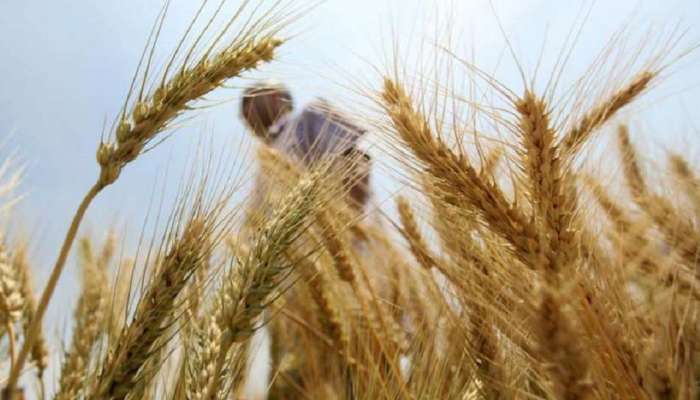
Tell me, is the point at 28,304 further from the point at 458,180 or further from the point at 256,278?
the point at 458,180

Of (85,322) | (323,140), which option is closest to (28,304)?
(85,322)

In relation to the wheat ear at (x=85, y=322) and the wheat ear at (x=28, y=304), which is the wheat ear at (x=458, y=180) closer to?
the wheat ear at (x=85, y=322)

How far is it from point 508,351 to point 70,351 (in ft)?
3.28

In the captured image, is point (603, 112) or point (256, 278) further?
point (603, 112)

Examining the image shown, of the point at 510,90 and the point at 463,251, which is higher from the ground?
the point at 510,90

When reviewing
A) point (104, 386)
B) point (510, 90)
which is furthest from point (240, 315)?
point (510, 90)

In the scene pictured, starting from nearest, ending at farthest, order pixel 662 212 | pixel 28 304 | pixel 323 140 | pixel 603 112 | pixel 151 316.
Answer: pixel 151 316 → pixel 603 112 → pixel 662 212 → pixel 28 304 → pixel 323 140

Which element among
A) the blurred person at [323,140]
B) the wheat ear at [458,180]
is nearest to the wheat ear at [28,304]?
the blurred person at [323,140]

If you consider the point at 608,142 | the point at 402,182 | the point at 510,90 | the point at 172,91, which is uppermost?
the point at 172,91

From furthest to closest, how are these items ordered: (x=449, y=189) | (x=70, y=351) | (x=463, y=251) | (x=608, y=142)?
(x=70, y=351), (x=608, y=142), (x=463, y=251), (x=449, y=189)

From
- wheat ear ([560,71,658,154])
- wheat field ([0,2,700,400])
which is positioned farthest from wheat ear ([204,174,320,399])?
wheat ear ([560,71,658,154])

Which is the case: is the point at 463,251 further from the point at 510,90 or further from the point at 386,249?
the point at 386,249

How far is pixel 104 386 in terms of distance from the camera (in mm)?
931

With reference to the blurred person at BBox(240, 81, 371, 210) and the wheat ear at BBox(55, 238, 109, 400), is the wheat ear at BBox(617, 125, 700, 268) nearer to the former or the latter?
the blurred person at BBox(240, 81, 371, 210)
